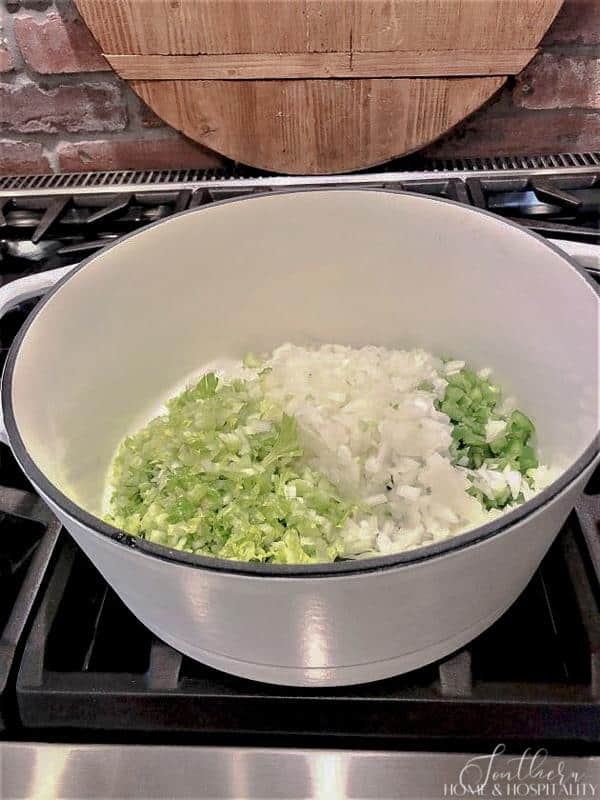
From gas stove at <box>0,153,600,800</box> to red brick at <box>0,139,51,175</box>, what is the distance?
2.57 feet

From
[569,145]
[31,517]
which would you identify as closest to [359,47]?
[569,145]

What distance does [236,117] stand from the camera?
3.45ft

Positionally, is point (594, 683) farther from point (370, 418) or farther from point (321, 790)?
point (370, 418)

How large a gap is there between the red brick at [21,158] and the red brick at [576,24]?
80 cm

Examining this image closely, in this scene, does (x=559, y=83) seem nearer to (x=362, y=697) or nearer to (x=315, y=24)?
(x=315, y=24)

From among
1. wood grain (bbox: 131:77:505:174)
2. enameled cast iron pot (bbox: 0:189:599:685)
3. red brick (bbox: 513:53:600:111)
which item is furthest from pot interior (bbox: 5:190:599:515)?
red brick (bbox: 513:53:600:111)

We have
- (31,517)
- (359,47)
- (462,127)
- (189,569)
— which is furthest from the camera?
(462,127)

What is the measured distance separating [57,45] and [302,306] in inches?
22.5

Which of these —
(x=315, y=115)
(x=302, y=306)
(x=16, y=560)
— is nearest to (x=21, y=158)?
(x=315, y=115)

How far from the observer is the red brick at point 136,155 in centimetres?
113

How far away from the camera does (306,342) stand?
0.89 m

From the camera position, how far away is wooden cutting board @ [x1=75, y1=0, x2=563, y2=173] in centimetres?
95

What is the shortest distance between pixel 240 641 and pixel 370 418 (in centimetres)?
30

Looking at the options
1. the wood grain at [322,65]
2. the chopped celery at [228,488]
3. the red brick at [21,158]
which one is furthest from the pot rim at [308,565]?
the red brick at [21,158]
